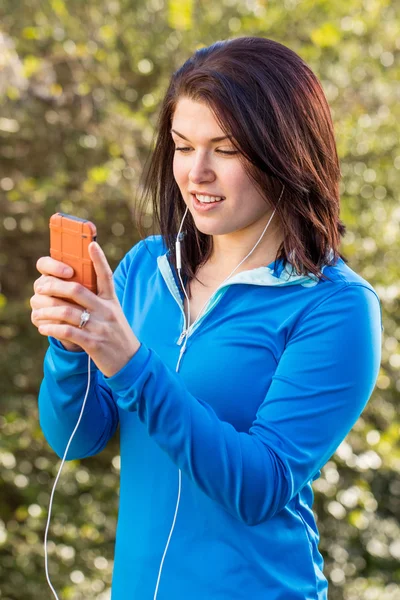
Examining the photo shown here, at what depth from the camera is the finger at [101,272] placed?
1302 millimetres

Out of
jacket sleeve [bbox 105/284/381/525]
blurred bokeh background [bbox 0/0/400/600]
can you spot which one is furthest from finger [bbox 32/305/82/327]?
blurred bokeh background [bbox 0/0/400/600]

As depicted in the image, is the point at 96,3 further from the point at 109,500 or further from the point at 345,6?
→ the point at 109,500

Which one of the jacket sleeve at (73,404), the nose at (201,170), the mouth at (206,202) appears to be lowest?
the jacket sleeve at (73,404)

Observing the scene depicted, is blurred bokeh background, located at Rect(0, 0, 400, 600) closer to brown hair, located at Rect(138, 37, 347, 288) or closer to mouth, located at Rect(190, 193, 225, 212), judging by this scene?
brown hair, located at Rect(138, 37, 347, 288)

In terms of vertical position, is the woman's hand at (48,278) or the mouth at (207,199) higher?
the mouth at (207,199)

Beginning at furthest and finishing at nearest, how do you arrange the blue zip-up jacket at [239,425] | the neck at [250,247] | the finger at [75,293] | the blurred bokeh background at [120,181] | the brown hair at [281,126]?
the blurred bokeh background at [120,181], the neck at [250,247], the brown hair at [281,126], the blue zip-up jacket at [239,425], the finger at [75,293]

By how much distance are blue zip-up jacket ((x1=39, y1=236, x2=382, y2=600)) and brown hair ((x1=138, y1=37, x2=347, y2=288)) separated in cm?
8

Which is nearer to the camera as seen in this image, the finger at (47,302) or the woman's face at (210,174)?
the finger at (47,302)

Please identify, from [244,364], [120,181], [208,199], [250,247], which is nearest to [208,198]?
[208,199]

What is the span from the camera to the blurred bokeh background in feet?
11.9

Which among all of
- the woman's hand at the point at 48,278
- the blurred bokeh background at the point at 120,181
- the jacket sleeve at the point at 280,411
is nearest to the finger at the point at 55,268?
the woman's hand at the point at 48,278

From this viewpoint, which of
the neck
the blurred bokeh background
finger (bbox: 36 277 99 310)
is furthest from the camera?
the blurred bokeh background

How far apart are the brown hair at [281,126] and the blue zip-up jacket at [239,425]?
0.08 metres

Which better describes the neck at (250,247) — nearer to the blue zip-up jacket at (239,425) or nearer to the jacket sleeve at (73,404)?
the blue zip-up jacket at (239,425)
